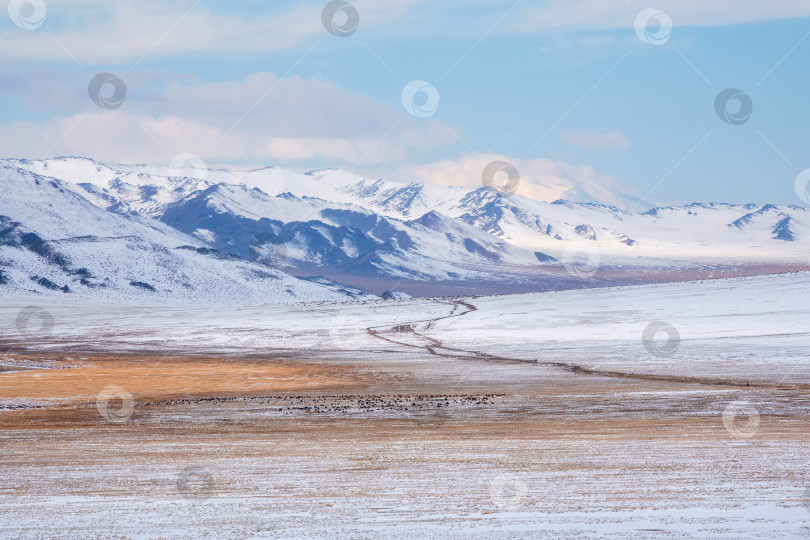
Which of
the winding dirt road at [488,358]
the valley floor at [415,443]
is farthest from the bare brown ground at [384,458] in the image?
the winding dirt road at [488,358]

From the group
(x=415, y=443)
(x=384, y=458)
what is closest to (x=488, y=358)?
(x=415, y=443)

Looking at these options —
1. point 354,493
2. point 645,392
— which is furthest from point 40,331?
point 354,493

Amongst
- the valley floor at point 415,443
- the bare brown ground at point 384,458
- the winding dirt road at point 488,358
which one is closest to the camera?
the valley floor at point 415,443

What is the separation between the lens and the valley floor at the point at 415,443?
56.1 ft

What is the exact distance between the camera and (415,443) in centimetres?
2602

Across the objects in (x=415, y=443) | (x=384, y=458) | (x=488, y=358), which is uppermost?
(x=488, y=358)

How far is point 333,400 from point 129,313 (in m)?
118

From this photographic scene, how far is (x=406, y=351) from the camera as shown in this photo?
7294 cm

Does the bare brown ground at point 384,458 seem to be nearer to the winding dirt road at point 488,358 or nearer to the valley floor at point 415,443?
the valley floor at point 415,443

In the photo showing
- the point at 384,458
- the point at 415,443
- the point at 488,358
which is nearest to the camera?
the point at 384,458

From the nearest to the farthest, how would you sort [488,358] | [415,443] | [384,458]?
[384,458], [415,443], [488,358]

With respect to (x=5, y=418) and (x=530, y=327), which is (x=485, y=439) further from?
(x=530, y=327)

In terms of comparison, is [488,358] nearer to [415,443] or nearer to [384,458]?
[415,443]

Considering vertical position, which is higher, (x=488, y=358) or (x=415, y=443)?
(x=488, y=358)
